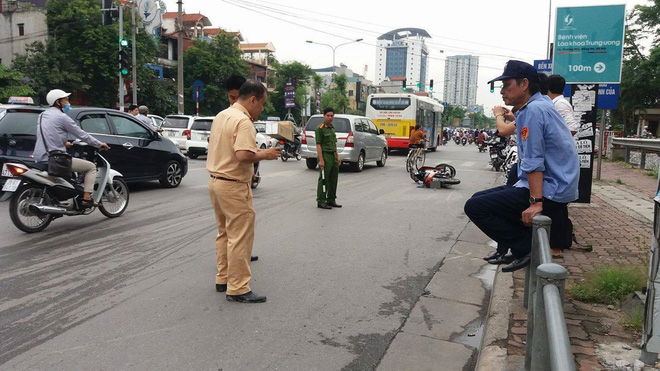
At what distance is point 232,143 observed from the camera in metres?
4.12

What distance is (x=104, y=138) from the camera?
9672 millimetres

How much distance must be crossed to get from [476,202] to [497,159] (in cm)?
1456

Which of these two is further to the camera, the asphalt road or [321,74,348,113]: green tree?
[321,74,348,113]: green tree

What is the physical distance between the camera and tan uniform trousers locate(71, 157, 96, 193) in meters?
7.05

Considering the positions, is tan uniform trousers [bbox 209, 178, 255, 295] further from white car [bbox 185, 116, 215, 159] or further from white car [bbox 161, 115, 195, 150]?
white car [bbox 161, 115, 195, 150]

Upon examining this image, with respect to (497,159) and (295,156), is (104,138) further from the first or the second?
(497,159)

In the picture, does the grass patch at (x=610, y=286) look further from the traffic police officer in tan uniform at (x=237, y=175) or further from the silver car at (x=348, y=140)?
the silver car at (x=348, y=140)

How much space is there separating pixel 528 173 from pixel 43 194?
601 centimetres

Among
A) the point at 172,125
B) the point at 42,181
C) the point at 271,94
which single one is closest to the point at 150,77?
the point at 172,125

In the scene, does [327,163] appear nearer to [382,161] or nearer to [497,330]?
[497,330]

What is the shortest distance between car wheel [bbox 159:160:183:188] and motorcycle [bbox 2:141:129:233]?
11.4ft

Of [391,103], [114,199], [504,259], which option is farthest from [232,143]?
[391,103]

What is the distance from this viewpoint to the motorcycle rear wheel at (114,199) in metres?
7.64

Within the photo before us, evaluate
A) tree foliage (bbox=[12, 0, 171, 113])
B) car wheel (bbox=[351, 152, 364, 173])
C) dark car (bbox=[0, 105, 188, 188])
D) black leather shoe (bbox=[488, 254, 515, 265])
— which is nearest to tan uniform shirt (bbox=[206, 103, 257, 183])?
black leather shoe (bbox=[488, 254, 515, 265])
